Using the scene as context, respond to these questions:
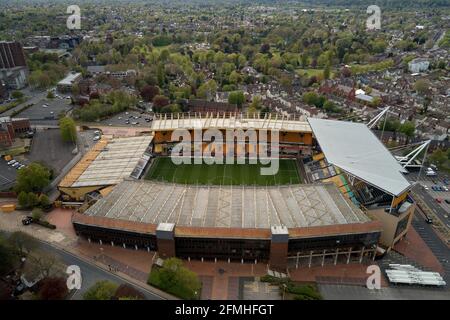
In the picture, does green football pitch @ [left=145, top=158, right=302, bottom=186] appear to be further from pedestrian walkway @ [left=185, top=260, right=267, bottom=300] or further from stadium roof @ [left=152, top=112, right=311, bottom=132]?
pedestrian walkway @ [left=185, top=260, right=267, bottom=300]

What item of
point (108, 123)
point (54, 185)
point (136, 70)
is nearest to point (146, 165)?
point (54, 185)

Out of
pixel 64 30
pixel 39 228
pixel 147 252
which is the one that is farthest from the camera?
pixel 64 30

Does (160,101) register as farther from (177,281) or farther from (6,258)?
(177,281)

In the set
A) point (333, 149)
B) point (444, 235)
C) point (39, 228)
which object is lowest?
point (444, 235)

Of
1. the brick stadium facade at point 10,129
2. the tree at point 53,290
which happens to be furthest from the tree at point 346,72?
the tree at point 53,290

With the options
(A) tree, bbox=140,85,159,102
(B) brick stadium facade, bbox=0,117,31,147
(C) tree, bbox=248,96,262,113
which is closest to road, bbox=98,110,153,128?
(A) tree, bbox=140,85,159,102

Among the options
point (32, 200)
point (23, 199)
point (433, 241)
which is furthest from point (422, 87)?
point (23, 199)

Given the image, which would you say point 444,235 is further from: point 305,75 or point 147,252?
point 305,75
